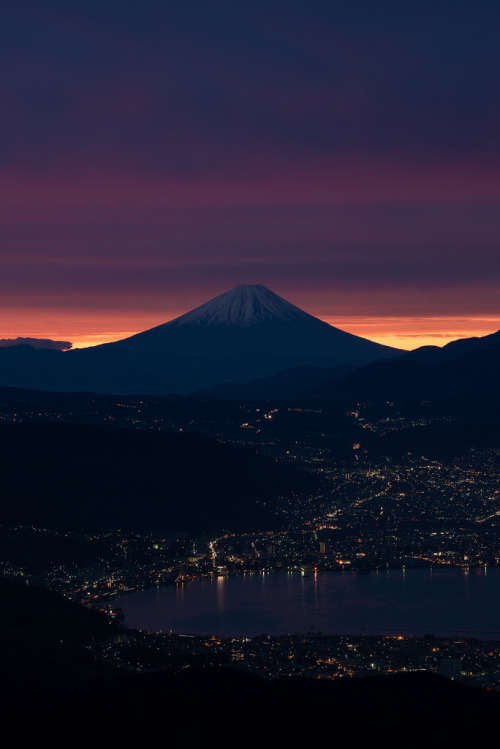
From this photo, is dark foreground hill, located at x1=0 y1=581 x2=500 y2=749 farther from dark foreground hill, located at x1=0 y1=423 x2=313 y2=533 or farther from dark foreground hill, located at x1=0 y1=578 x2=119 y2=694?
dark foreground hill, located at x1=0 y1=423 x2=313 y2=533

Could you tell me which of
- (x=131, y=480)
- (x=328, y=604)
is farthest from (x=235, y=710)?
(x=131, y=480)

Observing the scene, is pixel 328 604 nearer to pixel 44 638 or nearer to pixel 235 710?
pixel 44 638

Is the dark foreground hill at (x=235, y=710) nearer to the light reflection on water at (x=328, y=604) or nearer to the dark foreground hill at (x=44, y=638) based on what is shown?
the dark foreground hill at (x=44, y=638)

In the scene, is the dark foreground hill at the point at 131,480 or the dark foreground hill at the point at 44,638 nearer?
the dark foreground hill at the point at 44,638

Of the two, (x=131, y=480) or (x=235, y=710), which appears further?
(x=131, y=480)

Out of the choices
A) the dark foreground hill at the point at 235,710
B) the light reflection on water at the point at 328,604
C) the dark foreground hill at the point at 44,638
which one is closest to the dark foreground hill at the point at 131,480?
the light reflection on water at the point at 328,604
